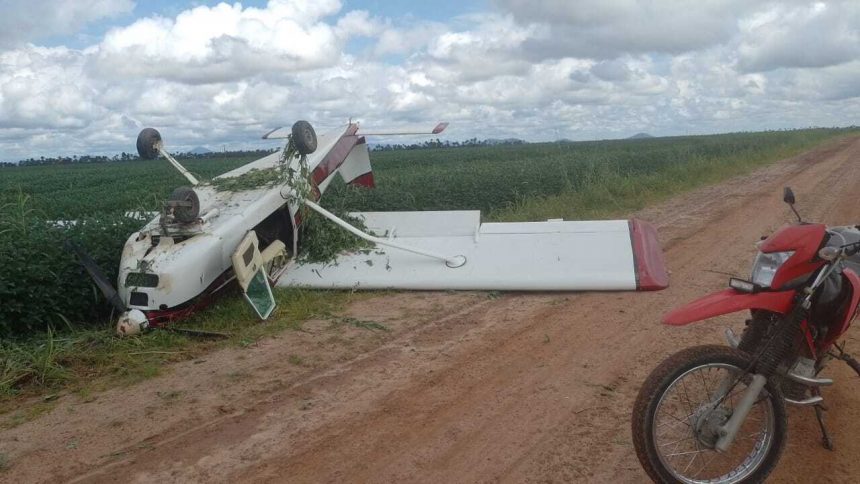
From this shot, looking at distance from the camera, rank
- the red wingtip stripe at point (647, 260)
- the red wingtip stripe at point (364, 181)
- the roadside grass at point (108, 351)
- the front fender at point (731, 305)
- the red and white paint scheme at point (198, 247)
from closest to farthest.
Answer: the front fender at point (731, 305) < the roadside grass at point (108, 351) < the red and white paint scheme at point (198, 247) < the red wingtip stripe at point (647, 260) < the red wingtip stripe at point (364, 181)

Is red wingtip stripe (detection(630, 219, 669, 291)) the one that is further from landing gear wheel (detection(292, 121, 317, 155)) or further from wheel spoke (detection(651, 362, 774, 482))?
landing gear wheel (detection(292, 121, 317, 155))

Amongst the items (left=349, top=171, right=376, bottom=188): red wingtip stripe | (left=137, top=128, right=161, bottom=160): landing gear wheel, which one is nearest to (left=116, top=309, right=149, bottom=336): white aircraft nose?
(left=137, top=128, right=161, bottom=160): landing gear wheel

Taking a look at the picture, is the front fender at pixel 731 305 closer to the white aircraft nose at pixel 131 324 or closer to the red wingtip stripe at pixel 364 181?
the white aircraft nose at pixel 131 324

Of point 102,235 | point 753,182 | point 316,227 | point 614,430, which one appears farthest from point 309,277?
point 753,182

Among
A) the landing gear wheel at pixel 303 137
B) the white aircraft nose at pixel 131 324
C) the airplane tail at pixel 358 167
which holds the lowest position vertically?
the white aircraft nose at pixel 131 324

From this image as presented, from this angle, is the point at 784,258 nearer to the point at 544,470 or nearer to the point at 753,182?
the point at 544,470

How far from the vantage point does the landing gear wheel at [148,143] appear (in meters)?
7.93

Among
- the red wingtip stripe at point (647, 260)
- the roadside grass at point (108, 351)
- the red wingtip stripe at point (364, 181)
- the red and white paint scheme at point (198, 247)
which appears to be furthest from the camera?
the red wingtip stripe at point (364, 181)

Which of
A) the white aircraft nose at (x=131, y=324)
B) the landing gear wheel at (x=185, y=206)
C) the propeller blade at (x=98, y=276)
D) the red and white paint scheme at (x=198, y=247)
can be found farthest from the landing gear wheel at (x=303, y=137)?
the white aircraft nose at (x=131, y=324)

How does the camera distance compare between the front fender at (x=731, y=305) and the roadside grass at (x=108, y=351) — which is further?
the roadside grass at (x=108, y=351)

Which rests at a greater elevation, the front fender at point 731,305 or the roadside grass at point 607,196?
the front fender at point 731,305

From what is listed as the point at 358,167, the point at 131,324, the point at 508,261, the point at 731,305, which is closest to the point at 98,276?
the point at 131,324

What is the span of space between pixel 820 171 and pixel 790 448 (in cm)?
2039

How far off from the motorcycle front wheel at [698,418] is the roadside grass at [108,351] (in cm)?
374
